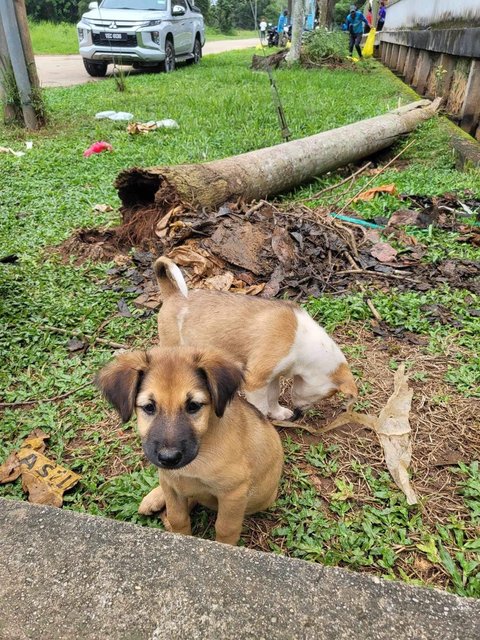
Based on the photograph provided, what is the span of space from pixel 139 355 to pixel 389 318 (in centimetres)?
266

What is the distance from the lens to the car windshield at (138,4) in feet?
53.0

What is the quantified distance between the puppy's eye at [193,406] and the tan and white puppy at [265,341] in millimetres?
961

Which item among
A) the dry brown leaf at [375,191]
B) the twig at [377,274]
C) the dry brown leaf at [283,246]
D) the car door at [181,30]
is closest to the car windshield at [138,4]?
the car door at [181,30]

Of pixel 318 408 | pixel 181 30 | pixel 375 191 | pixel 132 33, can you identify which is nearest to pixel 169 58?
pixel 181 30

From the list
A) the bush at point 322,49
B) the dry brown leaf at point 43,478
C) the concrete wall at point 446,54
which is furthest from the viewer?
the bush at point 322,49

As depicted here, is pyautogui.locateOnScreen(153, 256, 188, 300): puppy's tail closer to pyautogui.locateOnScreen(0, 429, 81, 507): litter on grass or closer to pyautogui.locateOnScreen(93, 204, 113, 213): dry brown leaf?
pyautogui.locateOnScreen(0, 429, 81, 507): litter on grass

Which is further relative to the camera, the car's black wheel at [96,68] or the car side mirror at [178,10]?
the car's black wheel at [96,68]

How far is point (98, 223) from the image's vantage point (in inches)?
239

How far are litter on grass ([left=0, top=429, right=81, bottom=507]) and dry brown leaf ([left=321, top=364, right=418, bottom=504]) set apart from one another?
1.60 metres

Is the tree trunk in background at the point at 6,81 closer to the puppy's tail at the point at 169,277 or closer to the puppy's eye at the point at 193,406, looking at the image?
the puppy's tail at the point at 169,277

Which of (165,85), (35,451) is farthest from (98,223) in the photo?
(165,85)

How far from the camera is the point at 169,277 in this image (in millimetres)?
3635

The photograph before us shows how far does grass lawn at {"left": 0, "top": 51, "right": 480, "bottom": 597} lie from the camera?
2.67 m

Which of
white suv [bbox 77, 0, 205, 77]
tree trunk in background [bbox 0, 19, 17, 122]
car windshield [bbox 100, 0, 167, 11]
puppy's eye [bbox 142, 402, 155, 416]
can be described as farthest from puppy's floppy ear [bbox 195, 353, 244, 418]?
car windshield [bbox 100, 0, 167, 11]
